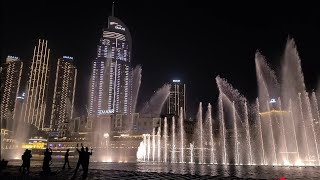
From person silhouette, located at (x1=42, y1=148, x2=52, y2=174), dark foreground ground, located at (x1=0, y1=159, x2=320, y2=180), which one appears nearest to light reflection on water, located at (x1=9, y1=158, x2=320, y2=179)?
dark foreground ground, located at (x1=0, y1=159, x2=320, y2=180)

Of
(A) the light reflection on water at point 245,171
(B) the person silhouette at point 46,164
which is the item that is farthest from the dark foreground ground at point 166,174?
(B) the person silhouette at point 46,164

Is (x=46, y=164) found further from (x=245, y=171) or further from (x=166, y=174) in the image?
(x=245, y=171)

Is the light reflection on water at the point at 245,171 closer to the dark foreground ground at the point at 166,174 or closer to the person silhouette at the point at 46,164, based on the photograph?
the dark foreground ground at the point at 166,174

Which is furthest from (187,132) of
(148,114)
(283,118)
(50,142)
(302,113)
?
(302,113)

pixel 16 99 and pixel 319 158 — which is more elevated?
pixel 16 99

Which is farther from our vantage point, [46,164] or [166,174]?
[166,174]

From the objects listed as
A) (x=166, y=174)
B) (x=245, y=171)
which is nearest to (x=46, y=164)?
(x=166, y=174)

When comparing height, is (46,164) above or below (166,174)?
Result: above

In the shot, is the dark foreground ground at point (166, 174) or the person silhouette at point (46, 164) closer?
the dark foreground ground at point (166, 174)

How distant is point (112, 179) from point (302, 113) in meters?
34.9

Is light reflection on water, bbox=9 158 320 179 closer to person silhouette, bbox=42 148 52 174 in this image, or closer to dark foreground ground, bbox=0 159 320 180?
dark foreground ground, bbox=0 159 320 180

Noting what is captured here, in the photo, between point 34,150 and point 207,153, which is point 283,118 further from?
point 34,150

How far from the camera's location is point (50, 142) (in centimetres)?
→ 14612

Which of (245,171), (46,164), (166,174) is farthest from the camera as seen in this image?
(245,171)
